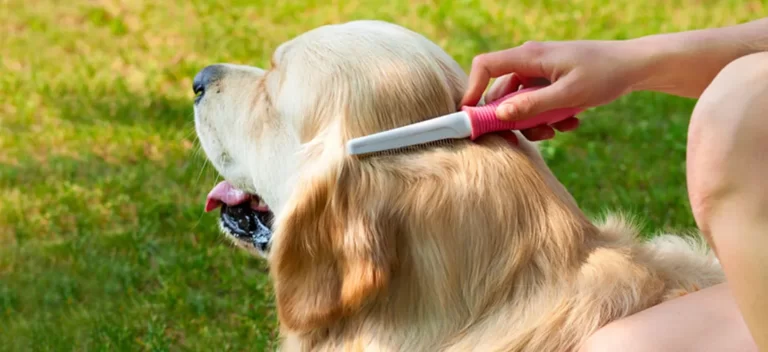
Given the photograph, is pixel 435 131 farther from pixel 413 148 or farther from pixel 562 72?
pixel 562 72

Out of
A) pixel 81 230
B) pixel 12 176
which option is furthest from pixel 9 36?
pixel 81 230

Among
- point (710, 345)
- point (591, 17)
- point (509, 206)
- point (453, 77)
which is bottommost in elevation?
point (591, 17)

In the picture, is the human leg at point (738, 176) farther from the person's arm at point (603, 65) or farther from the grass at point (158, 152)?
the grass at point (158, 152)

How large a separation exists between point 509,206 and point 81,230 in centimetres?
298

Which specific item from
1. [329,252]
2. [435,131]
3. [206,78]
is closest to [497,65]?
[435,131]

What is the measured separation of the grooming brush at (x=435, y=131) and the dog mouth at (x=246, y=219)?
780 mm

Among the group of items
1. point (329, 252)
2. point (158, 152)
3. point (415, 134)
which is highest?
point (415, 134)

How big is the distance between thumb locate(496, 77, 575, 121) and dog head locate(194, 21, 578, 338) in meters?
0.11

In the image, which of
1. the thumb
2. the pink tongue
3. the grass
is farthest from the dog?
the grass

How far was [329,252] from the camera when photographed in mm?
2572

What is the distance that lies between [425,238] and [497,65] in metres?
0.54

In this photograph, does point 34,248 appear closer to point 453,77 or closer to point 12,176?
point 12,176

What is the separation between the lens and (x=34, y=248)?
15.1 ft

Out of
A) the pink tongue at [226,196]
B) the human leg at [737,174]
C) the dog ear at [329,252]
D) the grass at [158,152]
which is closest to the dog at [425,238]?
the dog ear at [329,252]
